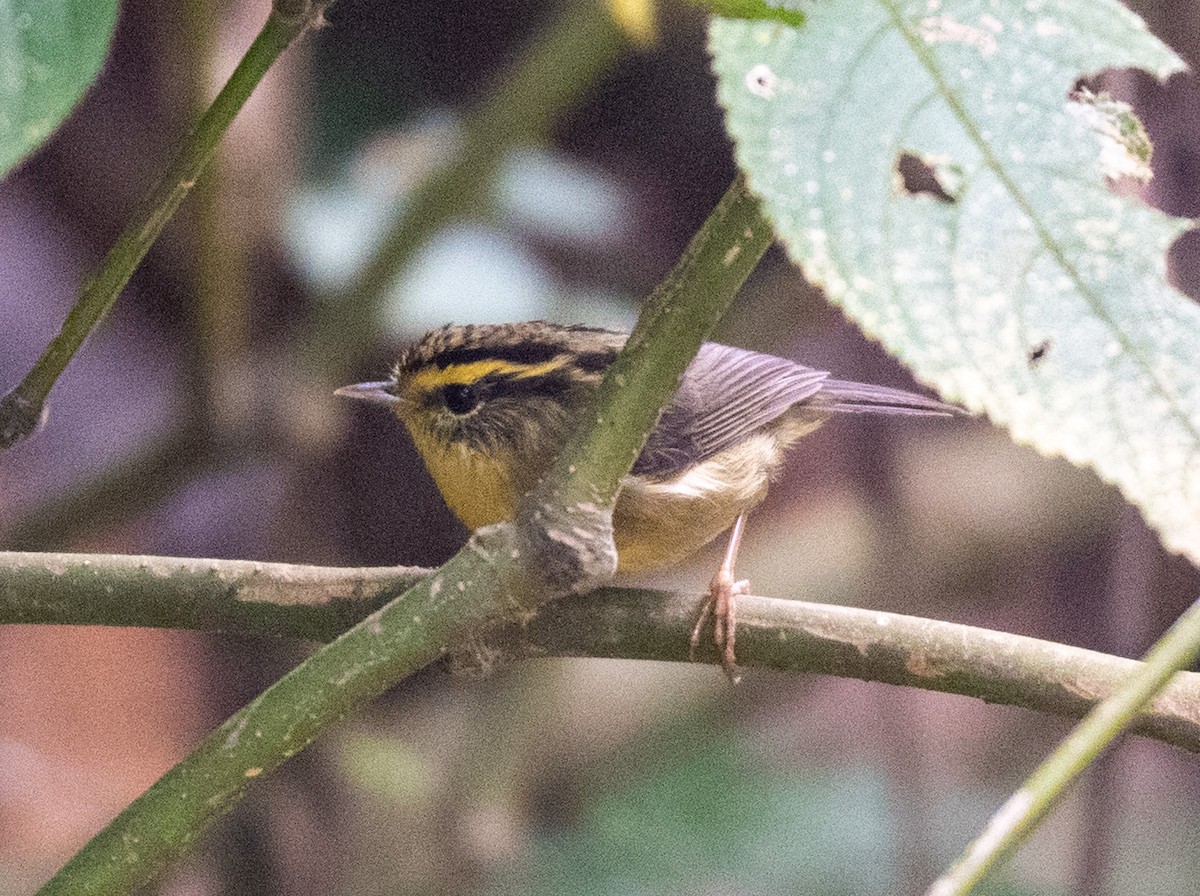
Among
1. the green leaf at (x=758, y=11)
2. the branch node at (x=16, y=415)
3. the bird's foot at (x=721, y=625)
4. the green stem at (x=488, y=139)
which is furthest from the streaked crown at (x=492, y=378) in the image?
the green leaf at (x=758, y=11)

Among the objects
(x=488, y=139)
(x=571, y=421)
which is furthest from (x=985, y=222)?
(x=488, y=139)

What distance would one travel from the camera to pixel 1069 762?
65 centimetres

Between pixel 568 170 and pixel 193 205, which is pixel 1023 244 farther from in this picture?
pixel 568 170

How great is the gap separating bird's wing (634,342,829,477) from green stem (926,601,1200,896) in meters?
1.24

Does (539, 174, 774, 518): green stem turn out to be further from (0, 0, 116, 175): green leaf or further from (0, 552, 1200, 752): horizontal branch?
(0, 0, 116, 175): green leaf

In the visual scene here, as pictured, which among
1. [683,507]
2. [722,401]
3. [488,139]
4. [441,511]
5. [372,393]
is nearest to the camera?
[683,507]

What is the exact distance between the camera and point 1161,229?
2.13 ft

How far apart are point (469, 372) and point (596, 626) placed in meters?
0.93

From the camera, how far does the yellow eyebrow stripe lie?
2043mm

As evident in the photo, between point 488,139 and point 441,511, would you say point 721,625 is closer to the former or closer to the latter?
point 488,139

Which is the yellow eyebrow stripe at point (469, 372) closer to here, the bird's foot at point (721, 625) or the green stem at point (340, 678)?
the bird's foot at point (721, 625)

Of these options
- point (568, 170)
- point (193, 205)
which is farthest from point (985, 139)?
point (568, 170)

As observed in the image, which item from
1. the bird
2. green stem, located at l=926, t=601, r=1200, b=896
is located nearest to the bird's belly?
the bird

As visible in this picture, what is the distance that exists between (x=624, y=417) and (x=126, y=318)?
254cm
